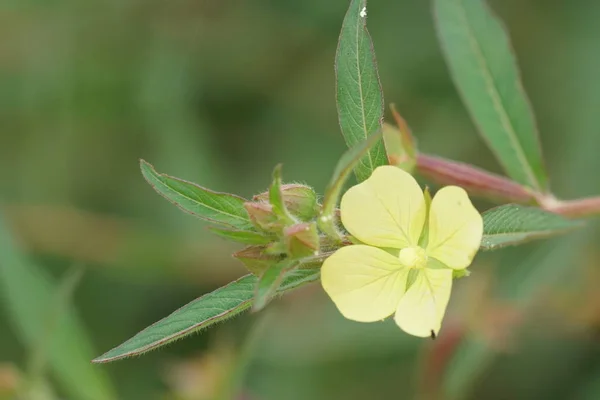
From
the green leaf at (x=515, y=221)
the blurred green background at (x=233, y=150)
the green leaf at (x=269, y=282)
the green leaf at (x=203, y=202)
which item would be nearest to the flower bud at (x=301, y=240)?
the green leaf at (x=269, y=282)

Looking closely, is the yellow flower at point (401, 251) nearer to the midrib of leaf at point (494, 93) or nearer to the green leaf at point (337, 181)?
the green leaf at point (337, 181)

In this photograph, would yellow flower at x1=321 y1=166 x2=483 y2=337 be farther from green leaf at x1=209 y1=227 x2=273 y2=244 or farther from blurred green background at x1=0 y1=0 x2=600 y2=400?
blurred green background at x1=0 y1=0 x2=600 y2=400

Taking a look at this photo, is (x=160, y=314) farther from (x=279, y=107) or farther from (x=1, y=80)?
(x=1, y=80)

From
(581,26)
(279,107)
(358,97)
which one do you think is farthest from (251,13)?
(358,97)

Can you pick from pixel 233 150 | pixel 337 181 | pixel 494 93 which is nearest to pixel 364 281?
pixel 337 181

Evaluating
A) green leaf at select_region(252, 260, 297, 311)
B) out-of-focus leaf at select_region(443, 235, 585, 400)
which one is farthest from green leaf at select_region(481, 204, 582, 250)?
out-of-focus leaf at select_region(443, 235, 585, 400)

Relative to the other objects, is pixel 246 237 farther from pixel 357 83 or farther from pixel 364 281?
pixel 357 83
